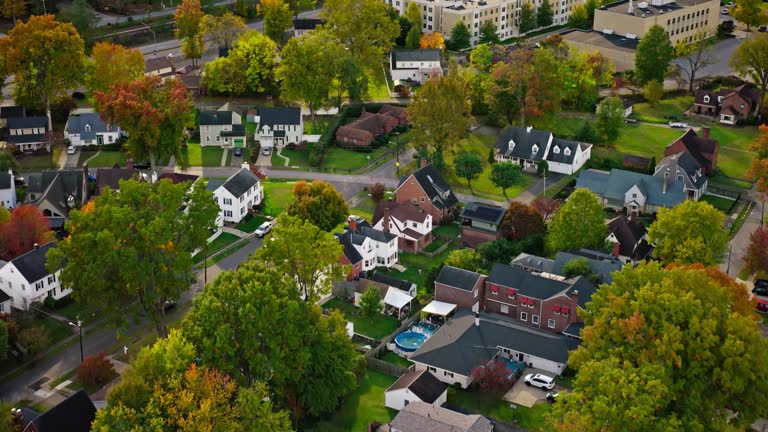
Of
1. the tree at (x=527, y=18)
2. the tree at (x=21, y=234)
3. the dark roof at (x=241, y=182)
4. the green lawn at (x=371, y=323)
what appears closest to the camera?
the green lawn at (x=371, y=323)

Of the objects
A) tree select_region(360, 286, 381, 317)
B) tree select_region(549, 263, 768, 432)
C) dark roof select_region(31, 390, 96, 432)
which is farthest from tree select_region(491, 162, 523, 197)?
dark roof select_region(31, 390, 96, 432)

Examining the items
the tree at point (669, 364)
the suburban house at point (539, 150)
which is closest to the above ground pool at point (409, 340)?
the tree at point (669, 364)

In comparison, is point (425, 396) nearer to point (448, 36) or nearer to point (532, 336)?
point (532, 336)

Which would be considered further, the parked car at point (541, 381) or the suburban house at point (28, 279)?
the suburban house at point (28, 279)

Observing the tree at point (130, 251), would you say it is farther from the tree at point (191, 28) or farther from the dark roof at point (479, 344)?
the tree at point (191, 28)

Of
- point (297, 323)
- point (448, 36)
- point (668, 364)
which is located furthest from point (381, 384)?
point (448, 36)

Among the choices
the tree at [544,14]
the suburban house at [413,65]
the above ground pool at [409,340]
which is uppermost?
the tree at [544,14]

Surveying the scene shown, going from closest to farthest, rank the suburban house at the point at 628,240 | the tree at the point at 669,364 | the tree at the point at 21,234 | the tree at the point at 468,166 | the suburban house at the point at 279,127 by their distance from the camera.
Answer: the tree at the point at 669,364 → the tree at the point at 21,234 → the suburban house at the point at 628,240 → the tree at the point at 468,166 → the suburban house at the point at 279,127

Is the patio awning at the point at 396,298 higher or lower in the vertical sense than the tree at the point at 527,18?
lower
